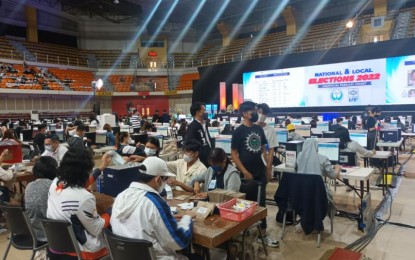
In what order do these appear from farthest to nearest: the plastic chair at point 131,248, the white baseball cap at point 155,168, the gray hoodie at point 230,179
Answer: the gray hoodie at point 230,179 < the white baseball cap at point 155,168 < the plastic chair at point 131,248

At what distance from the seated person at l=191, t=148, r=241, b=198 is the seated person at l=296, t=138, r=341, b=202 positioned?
121cm

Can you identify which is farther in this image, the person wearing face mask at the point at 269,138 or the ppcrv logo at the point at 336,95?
the ppcrv logo at the point at 336,95

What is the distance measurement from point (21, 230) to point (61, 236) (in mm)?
792

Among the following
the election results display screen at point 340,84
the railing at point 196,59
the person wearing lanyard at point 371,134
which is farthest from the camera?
the railing at point 196,59

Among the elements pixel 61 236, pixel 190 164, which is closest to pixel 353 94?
pixel 190 164

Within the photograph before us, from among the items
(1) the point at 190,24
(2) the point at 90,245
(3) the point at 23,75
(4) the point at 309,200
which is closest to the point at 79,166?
(2) the point at 90,245

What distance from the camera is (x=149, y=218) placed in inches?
81.4

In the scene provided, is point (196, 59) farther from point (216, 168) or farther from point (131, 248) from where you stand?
point (131, 248)

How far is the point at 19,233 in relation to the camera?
3039mm

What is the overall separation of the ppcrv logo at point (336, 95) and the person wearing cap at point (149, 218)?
14136 mm

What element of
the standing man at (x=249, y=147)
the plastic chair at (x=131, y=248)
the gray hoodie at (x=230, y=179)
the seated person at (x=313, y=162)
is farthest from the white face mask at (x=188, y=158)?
the plastic chair at (x=131, y=248)

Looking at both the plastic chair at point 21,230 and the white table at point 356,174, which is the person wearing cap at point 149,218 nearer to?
the plastic chair at point 21,230

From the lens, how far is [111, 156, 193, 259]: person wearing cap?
2.08 m

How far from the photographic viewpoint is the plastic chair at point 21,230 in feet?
9.41
